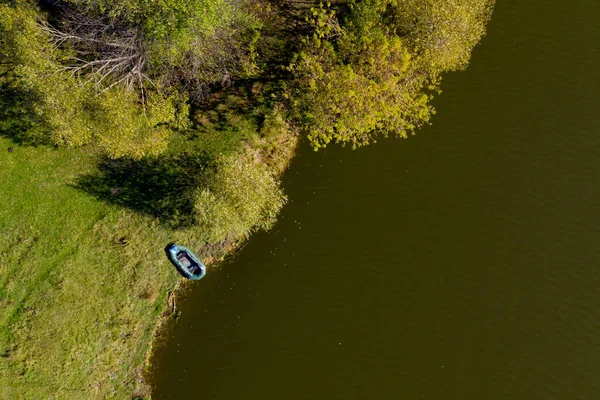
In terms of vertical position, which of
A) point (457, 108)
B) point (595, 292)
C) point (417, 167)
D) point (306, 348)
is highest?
point (457, 108)

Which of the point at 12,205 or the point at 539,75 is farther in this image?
the point at 539,75

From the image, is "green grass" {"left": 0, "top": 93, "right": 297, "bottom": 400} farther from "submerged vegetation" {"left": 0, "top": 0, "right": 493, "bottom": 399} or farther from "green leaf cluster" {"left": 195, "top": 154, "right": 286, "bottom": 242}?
"green leaf cluster" {"left": 195, "top": 154, "right": 286, "bottom": 242}

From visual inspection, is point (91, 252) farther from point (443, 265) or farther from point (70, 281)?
point (443, 265)

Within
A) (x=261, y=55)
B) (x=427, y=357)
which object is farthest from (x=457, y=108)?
(x=427, y=357)

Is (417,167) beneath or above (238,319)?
above

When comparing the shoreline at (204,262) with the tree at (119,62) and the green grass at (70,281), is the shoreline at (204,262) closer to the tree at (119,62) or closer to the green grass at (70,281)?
the green grass at (70,281)

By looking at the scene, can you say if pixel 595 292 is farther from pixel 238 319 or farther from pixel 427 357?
pixel 238 319

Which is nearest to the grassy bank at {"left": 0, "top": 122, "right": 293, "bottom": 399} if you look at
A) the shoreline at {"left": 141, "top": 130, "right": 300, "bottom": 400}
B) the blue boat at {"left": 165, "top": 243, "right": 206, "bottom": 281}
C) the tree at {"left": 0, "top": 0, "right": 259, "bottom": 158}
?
the shoreline at {"left": 141, "top": 130, "right": 300, "bottom": 400}
